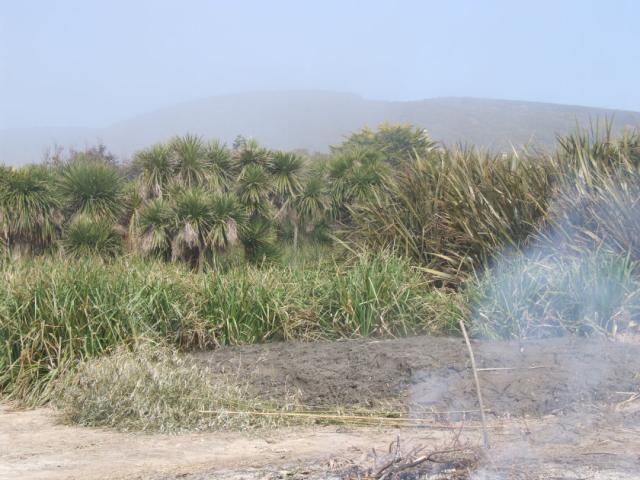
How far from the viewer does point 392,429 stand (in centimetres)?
717

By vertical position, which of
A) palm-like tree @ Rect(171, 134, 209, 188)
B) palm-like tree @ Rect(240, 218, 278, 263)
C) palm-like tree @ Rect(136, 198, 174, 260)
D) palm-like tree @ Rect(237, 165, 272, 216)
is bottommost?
palm-like tree @ Rect(240, 218, 278, 263)

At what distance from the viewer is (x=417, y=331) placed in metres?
10.3

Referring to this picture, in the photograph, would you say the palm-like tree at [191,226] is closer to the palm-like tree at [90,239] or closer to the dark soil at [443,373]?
the palm-like tree at [90,239]

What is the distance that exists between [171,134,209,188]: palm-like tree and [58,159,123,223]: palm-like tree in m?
1.53

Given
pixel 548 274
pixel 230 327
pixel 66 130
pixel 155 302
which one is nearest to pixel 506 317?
pixel 548 274

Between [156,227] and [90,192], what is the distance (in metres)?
2.09

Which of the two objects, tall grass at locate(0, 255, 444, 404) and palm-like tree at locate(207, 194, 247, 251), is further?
palm-like tree at locate(207, 194, 247, 251)

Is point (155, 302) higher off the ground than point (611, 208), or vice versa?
point (611, 208)

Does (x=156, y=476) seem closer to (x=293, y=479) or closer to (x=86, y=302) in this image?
(x=293, y=479)

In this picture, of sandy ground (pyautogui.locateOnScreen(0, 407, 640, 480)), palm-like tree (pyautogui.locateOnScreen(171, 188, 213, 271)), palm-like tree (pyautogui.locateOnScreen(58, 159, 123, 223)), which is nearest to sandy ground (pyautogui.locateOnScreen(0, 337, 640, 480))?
sandy ground (pyautogui.locateOnScreen(0, 407, 640, 480))

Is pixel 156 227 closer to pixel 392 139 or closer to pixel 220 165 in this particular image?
pixel 220 165

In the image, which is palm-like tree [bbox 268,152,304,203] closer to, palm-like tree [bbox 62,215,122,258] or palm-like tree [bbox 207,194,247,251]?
palm-like tree [bbox 207,194,247,251]

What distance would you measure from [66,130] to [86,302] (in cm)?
9779

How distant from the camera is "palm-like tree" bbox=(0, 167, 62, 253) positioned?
1669cm
